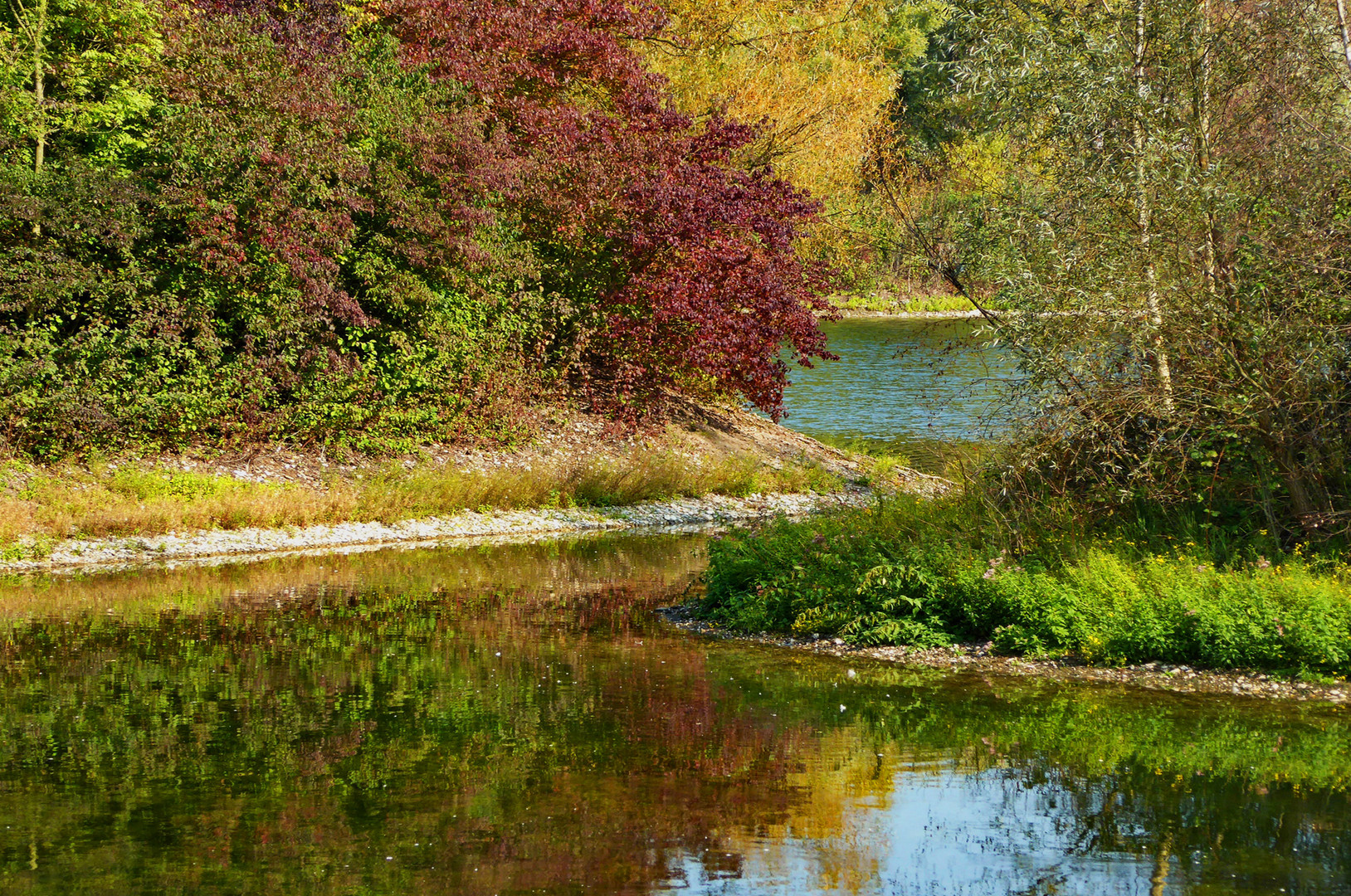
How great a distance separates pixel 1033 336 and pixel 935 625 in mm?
2876

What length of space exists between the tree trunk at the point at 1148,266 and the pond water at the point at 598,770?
9.76 ft

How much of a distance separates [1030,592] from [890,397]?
26176mm

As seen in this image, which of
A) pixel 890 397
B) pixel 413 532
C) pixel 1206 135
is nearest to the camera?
pixel 1206 135

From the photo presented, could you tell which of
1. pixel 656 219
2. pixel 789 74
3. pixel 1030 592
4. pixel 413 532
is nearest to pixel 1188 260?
pixel 1030 592

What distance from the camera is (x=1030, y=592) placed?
1159cm

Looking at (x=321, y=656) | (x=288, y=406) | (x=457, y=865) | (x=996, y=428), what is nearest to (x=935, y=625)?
(x=996, y=428)

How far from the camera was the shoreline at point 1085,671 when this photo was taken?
33.7 ft

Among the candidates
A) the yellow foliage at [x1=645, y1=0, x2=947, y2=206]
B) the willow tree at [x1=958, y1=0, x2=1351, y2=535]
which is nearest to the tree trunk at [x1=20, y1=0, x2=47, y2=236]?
the yellow foliage at [x1=645, y1=0, x2=947, y2=206]

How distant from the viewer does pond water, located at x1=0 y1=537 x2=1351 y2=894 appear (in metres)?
6.84

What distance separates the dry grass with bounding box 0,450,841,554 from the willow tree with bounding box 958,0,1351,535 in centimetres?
1008

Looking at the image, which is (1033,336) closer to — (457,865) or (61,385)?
(457,865)

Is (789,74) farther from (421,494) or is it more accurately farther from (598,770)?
(598,770)

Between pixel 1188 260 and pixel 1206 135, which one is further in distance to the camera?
pixel 1206 135

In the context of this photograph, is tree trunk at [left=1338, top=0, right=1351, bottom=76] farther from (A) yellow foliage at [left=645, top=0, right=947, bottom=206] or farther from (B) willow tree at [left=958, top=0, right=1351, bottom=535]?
(A) yellow foliage at [left=645, top=0, right=947, bottom=206]
